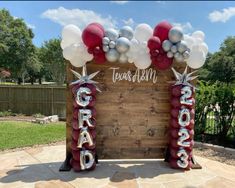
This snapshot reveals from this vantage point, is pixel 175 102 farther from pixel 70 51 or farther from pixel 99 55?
pixel 70 51

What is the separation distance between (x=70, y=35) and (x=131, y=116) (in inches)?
70.8

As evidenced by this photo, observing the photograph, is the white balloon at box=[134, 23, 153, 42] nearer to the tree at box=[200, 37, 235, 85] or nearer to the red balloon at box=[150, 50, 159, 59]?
the red balloon at box=[150, 50, 159, 59]

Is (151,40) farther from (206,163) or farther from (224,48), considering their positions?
(224,48)

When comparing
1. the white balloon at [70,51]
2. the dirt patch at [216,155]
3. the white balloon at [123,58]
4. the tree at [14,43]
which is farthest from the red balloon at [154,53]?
the tree at [14,43]

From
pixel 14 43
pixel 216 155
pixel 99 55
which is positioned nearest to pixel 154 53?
pixel 99 55

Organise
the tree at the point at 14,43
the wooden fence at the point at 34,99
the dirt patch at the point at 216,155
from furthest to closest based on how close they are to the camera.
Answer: the tree at the point at 14,43, the wooden fence at the point at 34,99, the dirt patch at the point at 216,155

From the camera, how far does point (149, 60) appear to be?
14.5 ft

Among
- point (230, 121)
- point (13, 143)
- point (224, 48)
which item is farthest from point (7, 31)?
point (224, 48)

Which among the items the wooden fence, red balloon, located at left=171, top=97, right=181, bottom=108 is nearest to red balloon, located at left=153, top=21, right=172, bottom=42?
red balloon, located at left=171, top=97, right=181, bottom=108

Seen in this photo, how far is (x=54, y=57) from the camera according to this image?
33.6m

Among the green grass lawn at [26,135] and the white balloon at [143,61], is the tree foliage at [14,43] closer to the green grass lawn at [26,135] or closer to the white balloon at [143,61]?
the green grass lawn at [26,135]

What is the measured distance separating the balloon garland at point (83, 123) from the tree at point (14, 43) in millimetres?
21620

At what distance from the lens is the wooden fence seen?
11.3 meters

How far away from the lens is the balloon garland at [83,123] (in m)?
4.30
